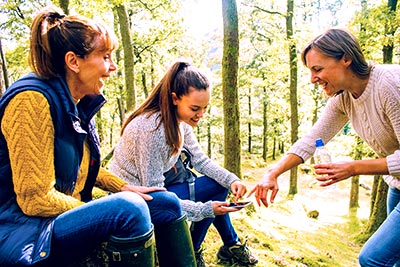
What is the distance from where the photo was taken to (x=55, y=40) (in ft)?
5.74

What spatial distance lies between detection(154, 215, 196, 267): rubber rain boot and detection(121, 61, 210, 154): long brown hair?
2.18 ft

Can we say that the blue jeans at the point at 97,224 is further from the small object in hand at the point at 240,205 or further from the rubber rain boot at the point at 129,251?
the small object in hand at the point at 240,205

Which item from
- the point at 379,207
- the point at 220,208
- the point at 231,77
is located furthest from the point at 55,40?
the point at 379,207

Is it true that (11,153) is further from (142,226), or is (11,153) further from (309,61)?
(309,61)

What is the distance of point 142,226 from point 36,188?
52 centimetres

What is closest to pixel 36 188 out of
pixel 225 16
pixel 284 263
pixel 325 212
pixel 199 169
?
pixel 199 169

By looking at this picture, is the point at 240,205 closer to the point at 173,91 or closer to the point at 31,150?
the point at 173,91

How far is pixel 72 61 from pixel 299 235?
4.80 meters

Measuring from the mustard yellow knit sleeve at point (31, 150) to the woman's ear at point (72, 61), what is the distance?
0.31 metres

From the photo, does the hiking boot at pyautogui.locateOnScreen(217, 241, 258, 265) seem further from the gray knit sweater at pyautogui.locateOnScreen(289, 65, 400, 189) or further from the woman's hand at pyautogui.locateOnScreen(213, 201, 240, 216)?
the gray knit sweater at pyautogui.locateOnScreen(289, 65, 400, 189)

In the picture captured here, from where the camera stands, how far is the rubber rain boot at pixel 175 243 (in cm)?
202

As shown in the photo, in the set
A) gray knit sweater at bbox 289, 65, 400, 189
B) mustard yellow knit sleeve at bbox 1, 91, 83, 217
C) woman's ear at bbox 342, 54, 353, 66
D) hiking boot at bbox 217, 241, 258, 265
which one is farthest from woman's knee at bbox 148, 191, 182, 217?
woman's ear at bbox 342, 54, 353, 66

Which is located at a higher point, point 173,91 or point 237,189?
point 173,91

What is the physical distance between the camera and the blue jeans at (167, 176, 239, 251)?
2623 millimetres
